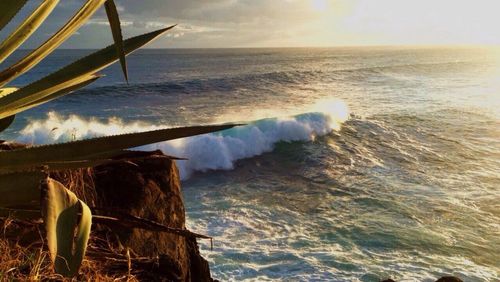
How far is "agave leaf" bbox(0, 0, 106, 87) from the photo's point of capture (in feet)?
6.61

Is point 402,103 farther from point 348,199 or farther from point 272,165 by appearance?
point 348,199

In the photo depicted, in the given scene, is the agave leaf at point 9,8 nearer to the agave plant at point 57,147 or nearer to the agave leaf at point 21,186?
the agave plant at point 57,147

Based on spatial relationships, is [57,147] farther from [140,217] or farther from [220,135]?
[220,135]

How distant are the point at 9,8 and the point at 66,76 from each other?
0.40 m

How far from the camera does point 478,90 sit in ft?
119

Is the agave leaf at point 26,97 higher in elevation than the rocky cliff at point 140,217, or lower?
higher

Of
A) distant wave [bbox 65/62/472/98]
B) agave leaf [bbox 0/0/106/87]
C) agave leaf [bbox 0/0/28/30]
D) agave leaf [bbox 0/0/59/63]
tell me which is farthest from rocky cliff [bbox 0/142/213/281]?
distant wave [bbox 65/62/472/98]

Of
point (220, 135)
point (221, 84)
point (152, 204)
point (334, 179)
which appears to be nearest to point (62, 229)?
point (152, 204)

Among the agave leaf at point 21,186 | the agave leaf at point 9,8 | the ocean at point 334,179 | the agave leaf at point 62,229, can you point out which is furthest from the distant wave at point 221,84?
the agave leaf at point 62,229

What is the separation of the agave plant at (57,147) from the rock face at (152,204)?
0.86m

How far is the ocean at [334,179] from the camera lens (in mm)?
8062

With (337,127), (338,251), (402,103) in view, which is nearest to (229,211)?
(338,251)

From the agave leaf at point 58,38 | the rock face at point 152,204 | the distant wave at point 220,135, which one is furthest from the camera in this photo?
the distant wave at point 220,135

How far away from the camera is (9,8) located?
183 cm
